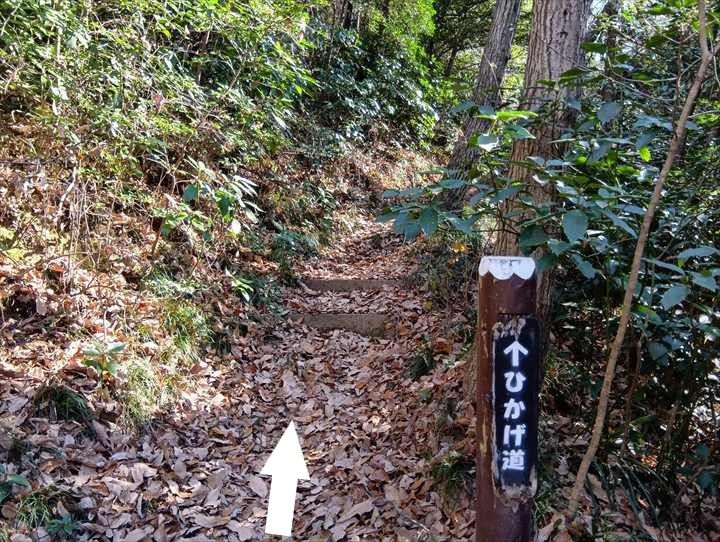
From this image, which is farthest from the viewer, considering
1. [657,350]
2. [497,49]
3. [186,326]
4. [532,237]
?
[497,49]

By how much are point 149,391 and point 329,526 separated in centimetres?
181

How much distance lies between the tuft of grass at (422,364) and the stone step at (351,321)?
1075mm

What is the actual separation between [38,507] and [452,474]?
7.79ft

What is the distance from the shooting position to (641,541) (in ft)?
9.10

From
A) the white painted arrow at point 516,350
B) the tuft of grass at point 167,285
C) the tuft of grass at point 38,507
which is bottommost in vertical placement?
the tuft of grass at point 38,507

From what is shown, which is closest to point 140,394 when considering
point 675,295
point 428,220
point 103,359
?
point 103,359

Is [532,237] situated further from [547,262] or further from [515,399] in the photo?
[515,399]

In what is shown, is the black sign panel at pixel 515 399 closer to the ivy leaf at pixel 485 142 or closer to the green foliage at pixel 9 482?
the ivy leaf at pixel 485 142

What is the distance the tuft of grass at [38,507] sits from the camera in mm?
2805

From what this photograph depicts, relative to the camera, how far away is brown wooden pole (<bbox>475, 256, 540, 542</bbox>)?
176 cm

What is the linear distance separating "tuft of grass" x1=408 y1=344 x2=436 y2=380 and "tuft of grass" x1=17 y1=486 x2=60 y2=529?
108 inches

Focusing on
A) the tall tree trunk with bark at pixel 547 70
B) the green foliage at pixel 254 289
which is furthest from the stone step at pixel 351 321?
the tall tree trunk with bark at pixel 547 70

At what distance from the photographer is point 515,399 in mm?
1756

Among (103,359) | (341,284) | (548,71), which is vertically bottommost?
(103,359)
